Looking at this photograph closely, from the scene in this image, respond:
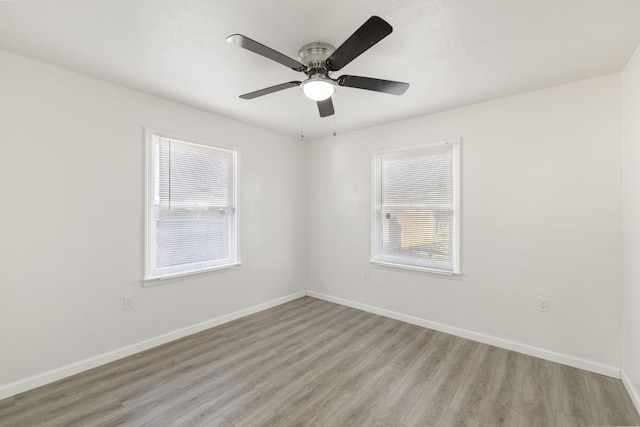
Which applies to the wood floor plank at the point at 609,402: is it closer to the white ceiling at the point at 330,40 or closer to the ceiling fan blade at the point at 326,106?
the white ceiling at the point at 330,40

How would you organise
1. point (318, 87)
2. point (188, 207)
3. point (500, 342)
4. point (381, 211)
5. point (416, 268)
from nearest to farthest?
point (318, 87) → point (500, 342) → point (188, 207) → point (416, 268) → point (381, 211)

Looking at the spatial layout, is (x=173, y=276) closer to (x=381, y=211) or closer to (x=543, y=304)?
(x=381, y=211)

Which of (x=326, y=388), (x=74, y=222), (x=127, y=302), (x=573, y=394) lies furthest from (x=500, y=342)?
(x=74, y=222)

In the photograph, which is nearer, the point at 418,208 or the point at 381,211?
the point at 418,208

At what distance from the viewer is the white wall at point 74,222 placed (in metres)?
2.13

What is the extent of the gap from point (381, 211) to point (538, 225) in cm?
171

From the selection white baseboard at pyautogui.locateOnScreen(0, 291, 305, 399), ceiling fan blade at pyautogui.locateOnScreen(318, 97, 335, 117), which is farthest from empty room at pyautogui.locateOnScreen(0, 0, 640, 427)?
ceiling fan blade at pyautogui.locateOnScreen(318, 97, 335, 117)

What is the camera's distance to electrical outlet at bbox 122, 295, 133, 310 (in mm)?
2686

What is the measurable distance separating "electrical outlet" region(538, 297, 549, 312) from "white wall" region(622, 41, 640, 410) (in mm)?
500

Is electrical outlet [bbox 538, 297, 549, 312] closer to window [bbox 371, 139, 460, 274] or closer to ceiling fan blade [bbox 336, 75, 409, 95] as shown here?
window [bbox 371, 139, 460, 274]

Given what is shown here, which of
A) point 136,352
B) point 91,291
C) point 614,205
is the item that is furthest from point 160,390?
point 614,205

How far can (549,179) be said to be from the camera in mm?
2645

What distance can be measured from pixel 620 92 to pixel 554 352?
2.36 meters

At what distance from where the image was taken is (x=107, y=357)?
256 centimetres
